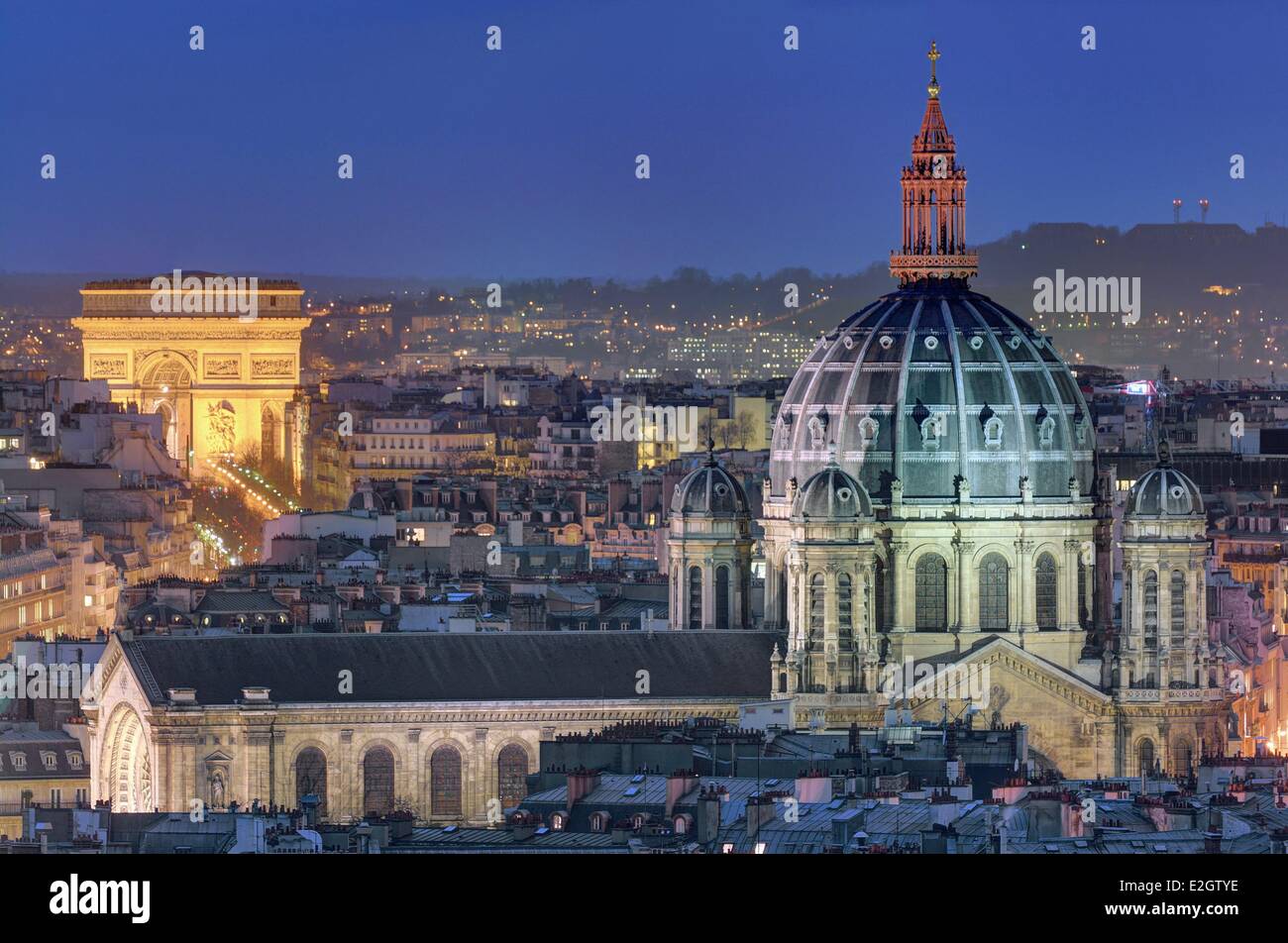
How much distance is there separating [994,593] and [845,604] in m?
4.71

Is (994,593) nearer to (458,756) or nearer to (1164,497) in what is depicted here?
(1164,497)

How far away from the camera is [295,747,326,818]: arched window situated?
239 ft

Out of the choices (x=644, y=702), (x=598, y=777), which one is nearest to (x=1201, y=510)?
(x=644, y=702)

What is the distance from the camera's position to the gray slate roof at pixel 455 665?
238 feet

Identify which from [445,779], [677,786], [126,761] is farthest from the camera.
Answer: [445,779]

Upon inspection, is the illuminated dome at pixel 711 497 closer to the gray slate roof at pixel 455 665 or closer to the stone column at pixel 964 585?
the gray slate roof at pixel 455 665

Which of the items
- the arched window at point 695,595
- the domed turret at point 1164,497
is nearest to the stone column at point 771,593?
the arched window at point 695,595

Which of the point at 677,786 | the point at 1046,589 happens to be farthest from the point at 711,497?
the point at 677,786

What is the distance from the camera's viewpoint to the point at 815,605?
253ft

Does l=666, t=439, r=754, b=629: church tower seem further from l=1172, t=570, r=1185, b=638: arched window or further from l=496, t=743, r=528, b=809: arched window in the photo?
l=1172, t=570, r=1185, b=638: arched window

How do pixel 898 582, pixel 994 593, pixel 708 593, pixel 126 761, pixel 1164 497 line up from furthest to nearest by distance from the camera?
1. pixel 708 593
2. pixel 994 593
3. pixel 898 582
4. pixel 1164 497
5. pixel 126 761

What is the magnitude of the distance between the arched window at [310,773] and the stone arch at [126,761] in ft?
8.27

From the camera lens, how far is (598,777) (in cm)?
6031
